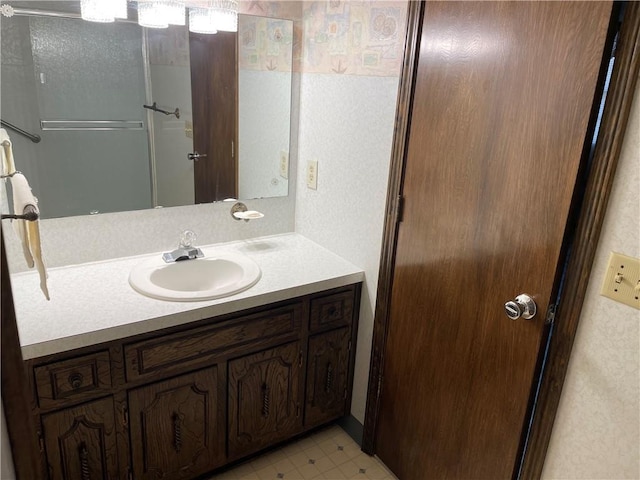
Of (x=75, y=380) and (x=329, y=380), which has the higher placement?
(x=75, y=380)

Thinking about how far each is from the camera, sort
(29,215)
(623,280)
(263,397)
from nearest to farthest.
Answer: (29,215)
(623,280)
(263,397)

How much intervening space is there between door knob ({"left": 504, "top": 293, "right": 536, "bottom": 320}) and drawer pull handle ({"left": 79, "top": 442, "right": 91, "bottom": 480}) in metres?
1.32

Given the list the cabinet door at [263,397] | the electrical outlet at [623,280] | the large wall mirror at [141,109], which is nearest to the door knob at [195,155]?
the large wall mirror at [141,109]

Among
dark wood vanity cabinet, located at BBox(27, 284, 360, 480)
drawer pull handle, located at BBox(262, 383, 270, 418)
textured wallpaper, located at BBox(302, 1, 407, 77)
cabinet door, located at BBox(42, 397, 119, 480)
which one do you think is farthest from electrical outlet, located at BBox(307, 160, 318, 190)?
cabinet door, located at BBox(42, 397, 119, 480)

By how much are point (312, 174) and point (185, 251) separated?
2.11ft

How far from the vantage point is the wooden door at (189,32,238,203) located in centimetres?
183

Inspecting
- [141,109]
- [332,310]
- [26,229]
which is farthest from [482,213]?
[141,109]

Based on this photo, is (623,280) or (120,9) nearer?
(623,280)

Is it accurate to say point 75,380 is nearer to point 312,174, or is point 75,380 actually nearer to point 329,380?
point 329,380

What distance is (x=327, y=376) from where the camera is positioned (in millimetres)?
1957

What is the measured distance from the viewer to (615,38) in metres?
1.01

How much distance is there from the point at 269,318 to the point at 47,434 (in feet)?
2.45

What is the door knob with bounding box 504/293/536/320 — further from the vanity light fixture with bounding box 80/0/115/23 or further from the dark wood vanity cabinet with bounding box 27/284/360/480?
the vanity light fixture with bounding box 80/0/115/23

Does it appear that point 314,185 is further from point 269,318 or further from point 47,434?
point 47,434
